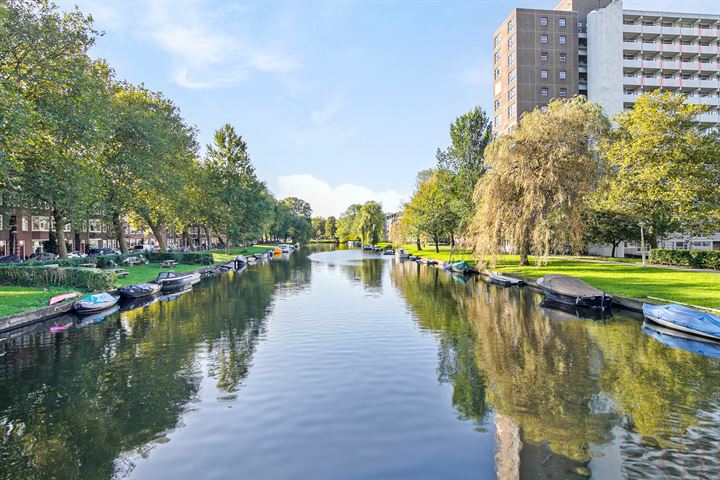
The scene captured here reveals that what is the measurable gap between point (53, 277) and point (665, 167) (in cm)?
5061

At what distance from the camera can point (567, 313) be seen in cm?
2730

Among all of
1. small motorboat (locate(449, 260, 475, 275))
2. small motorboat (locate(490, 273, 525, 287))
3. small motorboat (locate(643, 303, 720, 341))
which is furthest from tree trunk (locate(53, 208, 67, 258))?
small motorboat (locate(643, 303, 720, 341))

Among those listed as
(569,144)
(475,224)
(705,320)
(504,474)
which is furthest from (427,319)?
(569,144)

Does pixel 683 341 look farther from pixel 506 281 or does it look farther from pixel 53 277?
pixel 53 277

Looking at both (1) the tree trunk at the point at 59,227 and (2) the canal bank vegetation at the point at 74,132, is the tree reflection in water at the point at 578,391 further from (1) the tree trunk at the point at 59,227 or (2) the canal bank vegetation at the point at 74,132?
(1) the tree trunk at the point at 59,227

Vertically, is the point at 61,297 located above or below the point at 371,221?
below

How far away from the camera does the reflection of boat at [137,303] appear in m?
31.0

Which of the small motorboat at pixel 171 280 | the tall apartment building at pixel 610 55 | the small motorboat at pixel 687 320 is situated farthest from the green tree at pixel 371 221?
the small motorboat at pixel 687 320

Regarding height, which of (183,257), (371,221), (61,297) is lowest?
(61,297)

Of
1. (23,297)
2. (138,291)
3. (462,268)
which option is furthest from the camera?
(462,268)

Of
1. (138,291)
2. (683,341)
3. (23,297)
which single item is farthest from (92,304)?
(683,341)

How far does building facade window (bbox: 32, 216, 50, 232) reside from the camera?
7087 centimetres

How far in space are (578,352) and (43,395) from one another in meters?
19.4

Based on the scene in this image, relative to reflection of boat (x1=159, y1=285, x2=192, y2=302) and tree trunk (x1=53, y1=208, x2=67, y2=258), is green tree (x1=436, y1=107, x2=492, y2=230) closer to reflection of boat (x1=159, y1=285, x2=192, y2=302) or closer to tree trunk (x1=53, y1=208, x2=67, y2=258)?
reflection of boat (x1=159, y1=285, x2=192, y2=302)
